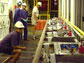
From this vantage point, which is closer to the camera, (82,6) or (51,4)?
(82,6)

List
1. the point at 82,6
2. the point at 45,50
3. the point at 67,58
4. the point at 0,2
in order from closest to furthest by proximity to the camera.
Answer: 1. the point at 67,58
2. the point at 45,50
3. the point at 82,6
4. the point at 0,2

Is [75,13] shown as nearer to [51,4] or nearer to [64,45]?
[64,45]

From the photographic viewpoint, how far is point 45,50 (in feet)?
10.5

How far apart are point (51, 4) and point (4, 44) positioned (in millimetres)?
14905

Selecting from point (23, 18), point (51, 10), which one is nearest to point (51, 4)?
point (51, 10)

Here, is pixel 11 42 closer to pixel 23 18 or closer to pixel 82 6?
pixel 82 6

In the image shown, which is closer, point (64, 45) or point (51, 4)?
point (64, 45)

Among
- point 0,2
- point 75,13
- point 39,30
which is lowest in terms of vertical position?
point 39,30

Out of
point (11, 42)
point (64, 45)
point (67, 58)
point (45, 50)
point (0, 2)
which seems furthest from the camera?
point (0, 2)

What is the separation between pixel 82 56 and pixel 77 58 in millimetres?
79

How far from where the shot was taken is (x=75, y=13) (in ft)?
23.1

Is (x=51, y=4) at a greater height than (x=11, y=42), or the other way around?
(x=51, y=4)

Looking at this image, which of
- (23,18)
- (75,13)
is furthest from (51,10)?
(75,13)

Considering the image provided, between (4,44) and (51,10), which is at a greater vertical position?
(51,10)
